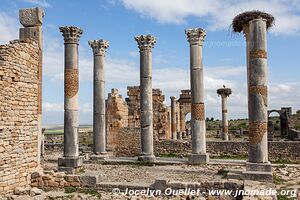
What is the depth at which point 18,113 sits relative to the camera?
11398mm

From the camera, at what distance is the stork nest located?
45.0 ft

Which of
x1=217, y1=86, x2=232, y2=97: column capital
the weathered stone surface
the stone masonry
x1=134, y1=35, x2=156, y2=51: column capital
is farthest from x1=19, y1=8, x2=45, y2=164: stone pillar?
x1=217, y1=86, x2=232, y2=97: column capital

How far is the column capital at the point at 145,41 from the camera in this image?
1898 cm

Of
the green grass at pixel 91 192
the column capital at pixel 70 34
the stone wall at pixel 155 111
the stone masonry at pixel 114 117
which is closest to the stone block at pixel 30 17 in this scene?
the column capital at pixel 70 34

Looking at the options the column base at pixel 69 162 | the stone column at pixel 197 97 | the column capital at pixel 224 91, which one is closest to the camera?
the column base at pixel 69 162

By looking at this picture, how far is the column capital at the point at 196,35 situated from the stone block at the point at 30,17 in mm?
8040

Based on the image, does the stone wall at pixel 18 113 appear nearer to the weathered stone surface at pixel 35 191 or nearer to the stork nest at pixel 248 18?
the weathered stone surface at pixel 35 191

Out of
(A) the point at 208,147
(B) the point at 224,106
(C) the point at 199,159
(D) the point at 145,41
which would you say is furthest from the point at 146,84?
(B) the point at 224,106

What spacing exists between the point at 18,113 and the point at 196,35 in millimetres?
10092

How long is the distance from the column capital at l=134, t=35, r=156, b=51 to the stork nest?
529 centimetres

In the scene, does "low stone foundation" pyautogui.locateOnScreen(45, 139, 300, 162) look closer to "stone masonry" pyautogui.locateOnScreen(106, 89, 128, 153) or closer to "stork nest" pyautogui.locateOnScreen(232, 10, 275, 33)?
"stone masonry" pyautogui.locateOnScreen(106, 89, 128, 153)

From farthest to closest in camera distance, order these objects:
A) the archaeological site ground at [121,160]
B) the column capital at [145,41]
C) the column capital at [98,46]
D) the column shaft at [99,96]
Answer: the column capital at [98,46] → the column shaft at [99,96] → the column capital at [145,41] → the archaeological site ground at [121,160]

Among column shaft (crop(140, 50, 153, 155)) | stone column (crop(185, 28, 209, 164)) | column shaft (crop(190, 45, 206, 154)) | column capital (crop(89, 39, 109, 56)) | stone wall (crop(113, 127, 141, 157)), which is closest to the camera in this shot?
stone column (crop(185, 28, 209, 164))

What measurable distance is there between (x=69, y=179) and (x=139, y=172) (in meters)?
4.34
